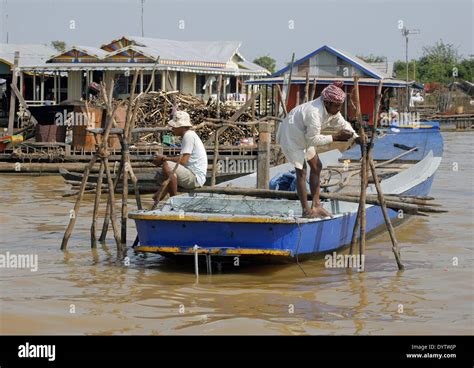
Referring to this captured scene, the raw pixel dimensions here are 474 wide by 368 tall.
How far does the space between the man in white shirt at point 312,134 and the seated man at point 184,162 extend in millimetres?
1052

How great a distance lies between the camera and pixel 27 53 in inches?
1364

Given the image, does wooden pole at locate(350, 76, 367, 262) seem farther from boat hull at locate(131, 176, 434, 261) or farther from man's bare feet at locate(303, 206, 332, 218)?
boat hull at locate(131, 176, 434, 261)

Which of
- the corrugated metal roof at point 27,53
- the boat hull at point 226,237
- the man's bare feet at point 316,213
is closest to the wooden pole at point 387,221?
the man's bare feet at point 316,213

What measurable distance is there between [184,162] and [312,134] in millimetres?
1576

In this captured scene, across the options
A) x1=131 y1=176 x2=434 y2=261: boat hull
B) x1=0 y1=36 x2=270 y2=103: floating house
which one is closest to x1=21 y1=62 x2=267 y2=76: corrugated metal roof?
x1=0 y1=36 x2=270 y2=103: floating house

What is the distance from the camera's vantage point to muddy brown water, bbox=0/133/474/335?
7.48 metres

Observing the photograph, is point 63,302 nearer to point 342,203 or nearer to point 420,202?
point 342,203

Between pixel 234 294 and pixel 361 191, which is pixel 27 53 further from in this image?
pixel 234 294

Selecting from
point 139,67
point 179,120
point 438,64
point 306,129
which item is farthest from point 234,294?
point 438,64

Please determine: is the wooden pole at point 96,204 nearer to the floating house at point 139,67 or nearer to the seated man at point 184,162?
the seated man at point 184,162

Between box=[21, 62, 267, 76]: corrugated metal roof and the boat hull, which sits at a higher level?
box=[21, 62, 267, 76]: corrugated metal roof

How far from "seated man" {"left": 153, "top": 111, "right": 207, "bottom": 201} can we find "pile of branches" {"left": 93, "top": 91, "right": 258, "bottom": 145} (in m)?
12.5

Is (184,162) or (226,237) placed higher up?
(184,162)
